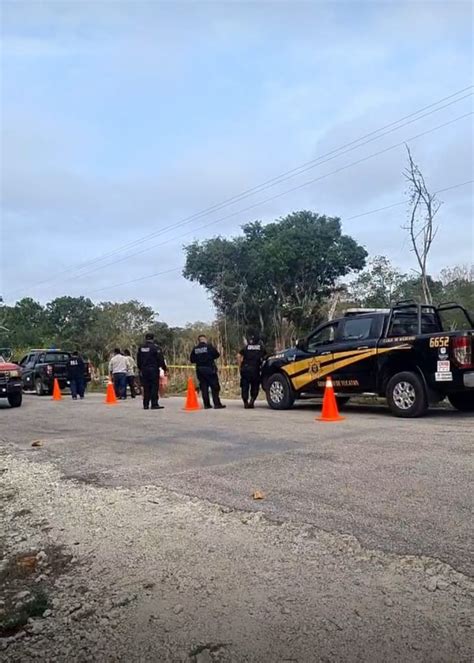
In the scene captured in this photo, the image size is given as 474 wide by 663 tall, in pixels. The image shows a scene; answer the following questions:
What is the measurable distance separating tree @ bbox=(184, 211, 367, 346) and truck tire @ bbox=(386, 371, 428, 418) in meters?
24.0

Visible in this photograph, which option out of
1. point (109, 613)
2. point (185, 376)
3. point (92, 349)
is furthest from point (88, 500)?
point (92, 349)

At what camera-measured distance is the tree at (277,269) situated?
3781 cm

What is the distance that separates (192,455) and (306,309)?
29978 mm

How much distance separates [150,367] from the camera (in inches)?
603

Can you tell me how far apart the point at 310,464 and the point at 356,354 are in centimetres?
510

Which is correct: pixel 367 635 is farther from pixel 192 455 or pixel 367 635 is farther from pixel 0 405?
pixel 0 405

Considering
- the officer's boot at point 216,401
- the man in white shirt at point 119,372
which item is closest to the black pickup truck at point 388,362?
the officer's boot at point 216,401

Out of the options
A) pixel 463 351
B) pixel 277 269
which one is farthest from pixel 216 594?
pixel 277 269

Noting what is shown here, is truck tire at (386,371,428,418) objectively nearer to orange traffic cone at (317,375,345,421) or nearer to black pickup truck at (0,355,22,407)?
orange traffic cone at (317,375,345,421)

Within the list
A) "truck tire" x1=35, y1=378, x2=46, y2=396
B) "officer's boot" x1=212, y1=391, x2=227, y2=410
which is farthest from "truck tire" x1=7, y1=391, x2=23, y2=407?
"truck tire" x1=35, y1=378, x2=46, y2=396

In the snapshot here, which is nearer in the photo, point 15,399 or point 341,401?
point 341,401

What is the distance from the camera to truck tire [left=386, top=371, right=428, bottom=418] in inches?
434

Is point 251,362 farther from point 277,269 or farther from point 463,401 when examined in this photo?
point 277,269

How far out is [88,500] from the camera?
258 inches
